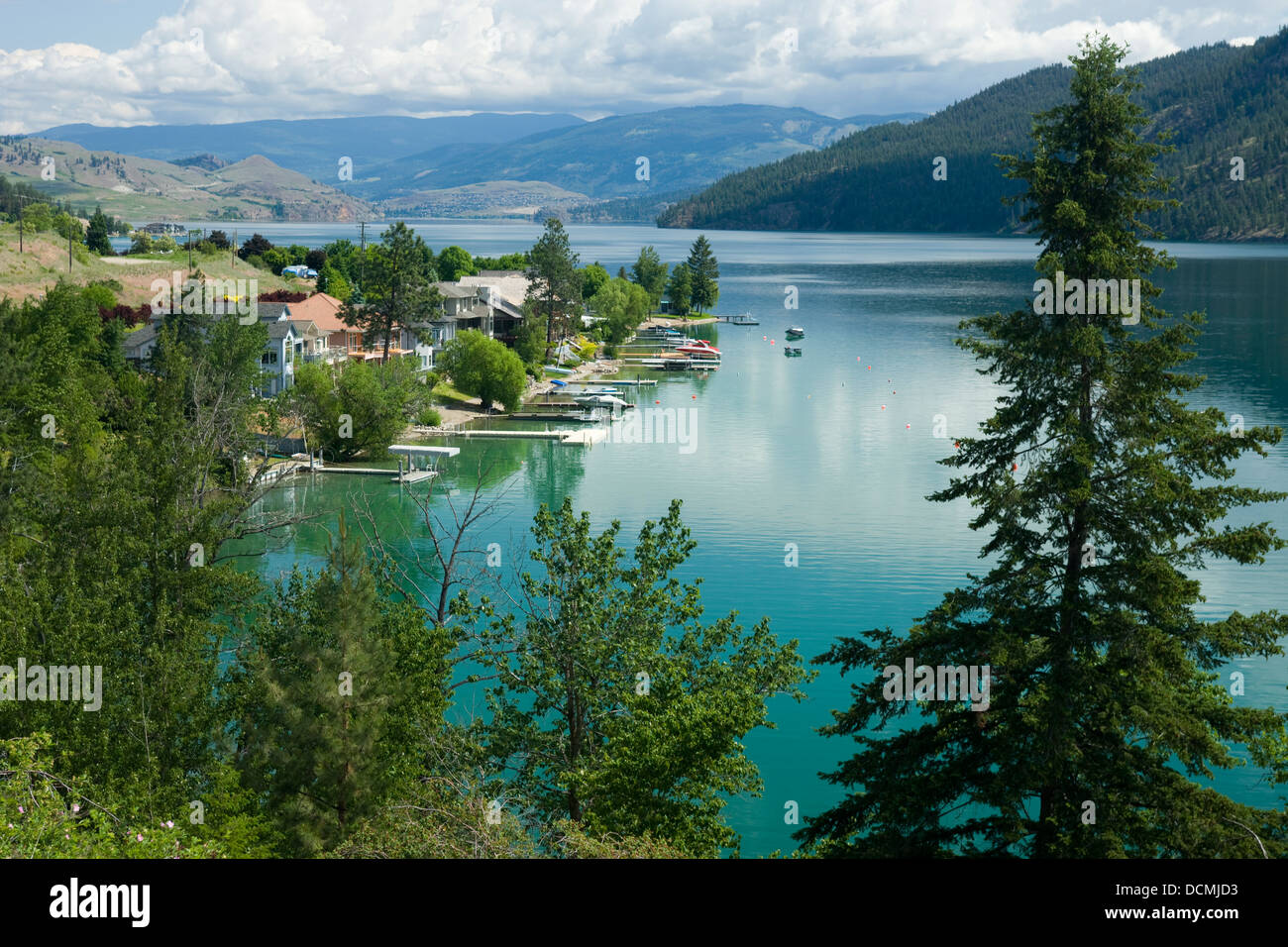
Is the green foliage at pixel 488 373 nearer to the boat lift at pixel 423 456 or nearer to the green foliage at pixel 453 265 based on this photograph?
the boat lift at pixel 423 456

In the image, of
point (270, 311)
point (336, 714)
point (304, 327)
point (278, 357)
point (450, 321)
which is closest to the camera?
point (336, 714)

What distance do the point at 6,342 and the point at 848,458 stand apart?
142 ft

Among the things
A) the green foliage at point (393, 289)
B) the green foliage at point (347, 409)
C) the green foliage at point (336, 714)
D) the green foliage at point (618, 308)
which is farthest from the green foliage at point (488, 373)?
the green foliage at point (336, 714)

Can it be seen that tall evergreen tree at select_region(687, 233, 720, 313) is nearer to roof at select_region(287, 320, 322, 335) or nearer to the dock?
the dock

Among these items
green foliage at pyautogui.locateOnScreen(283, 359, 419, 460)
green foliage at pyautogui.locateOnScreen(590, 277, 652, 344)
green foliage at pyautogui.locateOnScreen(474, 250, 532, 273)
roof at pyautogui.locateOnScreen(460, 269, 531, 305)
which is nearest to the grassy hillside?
roof at pyautogui.locateOnScreen(460, 269, 531, 305)

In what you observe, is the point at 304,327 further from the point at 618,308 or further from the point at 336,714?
the point at 336,714

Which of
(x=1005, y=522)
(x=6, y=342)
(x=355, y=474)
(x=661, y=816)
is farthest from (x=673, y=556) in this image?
(x=355, y=474)

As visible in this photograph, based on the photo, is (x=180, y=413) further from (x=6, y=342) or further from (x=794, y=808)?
(x=794, y=808)

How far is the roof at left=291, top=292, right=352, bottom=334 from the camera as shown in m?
83.6
